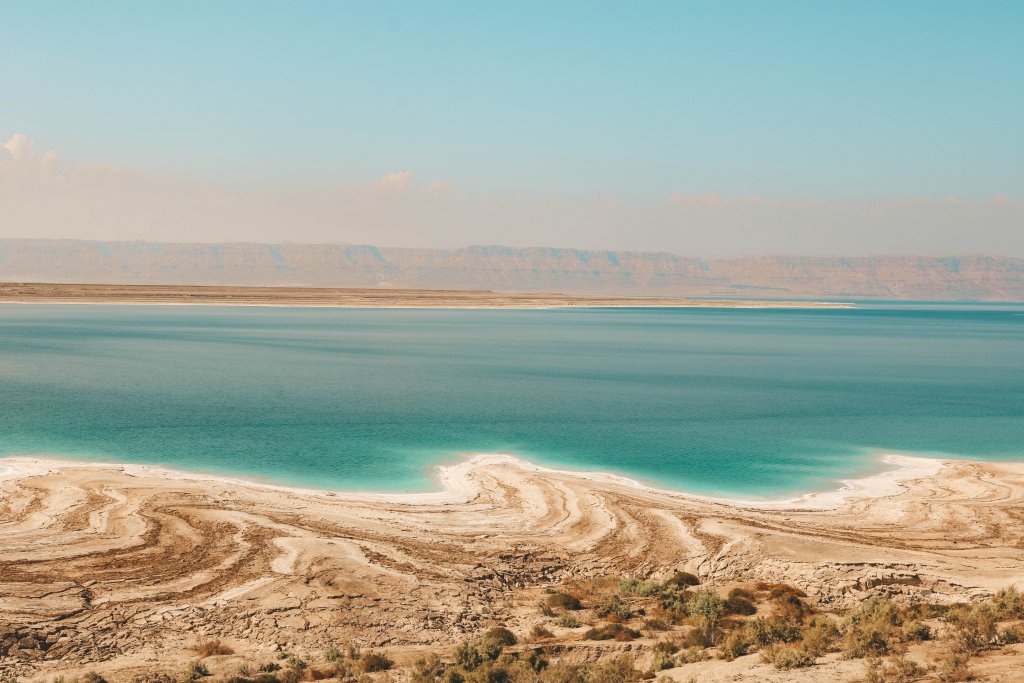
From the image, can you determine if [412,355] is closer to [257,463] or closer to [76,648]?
[257,463]

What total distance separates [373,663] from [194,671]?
322 centimetres

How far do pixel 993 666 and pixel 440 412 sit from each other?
37138mm

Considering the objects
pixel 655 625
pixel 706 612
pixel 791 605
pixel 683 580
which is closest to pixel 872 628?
pixel 791 605

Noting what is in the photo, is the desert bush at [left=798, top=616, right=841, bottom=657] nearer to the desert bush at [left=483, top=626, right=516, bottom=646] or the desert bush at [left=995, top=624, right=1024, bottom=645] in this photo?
the desert bush at [left=995, top=624, right=1024, bottom=645]

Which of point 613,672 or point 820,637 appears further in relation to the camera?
point 820,637

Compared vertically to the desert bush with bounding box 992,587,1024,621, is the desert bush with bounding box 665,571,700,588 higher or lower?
lower

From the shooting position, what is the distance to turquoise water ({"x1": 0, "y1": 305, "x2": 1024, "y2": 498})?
3512cm

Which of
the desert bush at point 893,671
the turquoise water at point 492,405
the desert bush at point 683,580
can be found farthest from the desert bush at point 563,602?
the turquoise water at point 492,405

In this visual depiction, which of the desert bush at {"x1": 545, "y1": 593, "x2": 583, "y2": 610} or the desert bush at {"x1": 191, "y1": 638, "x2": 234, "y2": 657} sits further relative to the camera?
the desert bush at {"x1": 545, "y1": 593, "x2": 583, "y2": 610}

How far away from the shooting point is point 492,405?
51375 mm

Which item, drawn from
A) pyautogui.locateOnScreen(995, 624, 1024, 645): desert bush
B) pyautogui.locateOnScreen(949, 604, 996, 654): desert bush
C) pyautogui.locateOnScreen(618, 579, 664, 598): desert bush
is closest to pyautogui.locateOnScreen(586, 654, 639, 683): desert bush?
pyautogui.locateOnScreen(618, 579, 664, 598): desert bush

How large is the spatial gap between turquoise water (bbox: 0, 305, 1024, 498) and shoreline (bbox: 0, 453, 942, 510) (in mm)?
958

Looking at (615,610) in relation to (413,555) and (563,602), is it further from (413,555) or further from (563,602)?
(413,555)

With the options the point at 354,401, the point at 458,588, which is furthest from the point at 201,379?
the point at 458,588
